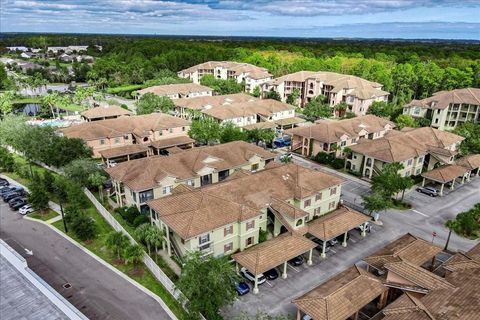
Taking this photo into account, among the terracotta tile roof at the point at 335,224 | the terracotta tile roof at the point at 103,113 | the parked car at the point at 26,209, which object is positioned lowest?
the parked car at the point at 26,209

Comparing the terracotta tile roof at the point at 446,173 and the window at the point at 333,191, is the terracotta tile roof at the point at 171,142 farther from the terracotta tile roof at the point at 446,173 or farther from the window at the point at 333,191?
the terracotta tile roof at the point at 446,173

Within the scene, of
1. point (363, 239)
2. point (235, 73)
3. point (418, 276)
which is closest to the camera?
point (418, 276)

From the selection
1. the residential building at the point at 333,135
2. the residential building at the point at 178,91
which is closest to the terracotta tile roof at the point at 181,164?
the residential building at the point at 333,135

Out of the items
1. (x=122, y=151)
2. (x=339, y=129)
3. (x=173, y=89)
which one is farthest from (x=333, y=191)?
(x=173, y=89)

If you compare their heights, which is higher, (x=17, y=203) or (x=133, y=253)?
(x=133, y=253)

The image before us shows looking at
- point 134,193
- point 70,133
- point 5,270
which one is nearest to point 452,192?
point 134,193

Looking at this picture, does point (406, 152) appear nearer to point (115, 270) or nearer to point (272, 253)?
point (272, 253)

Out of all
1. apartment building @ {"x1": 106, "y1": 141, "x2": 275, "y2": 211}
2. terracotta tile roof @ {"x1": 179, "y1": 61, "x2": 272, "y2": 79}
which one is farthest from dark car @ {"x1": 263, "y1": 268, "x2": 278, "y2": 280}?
terracotta tile roof @ {"x1": 179, "y1": 61, "x2": 272, "y2": 79}
